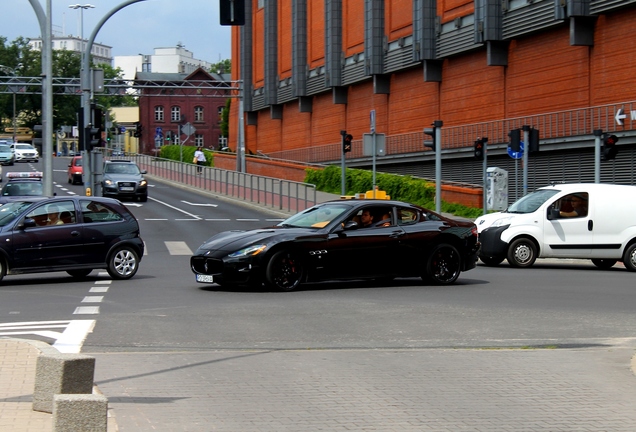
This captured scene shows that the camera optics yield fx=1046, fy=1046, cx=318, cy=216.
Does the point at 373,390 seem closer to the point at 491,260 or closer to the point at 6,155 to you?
the point at 491,260

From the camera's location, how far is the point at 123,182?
4822 cm

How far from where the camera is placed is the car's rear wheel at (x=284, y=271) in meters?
16.2

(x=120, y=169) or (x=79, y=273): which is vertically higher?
(x=120, y=169)

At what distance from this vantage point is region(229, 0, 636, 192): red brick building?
35.8 m

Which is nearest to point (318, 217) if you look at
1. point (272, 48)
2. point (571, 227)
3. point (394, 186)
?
point (571, 227)

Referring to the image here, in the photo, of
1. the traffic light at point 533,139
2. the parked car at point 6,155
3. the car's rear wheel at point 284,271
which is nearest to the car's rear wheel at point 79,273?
the car's rear wheel at point 284,271

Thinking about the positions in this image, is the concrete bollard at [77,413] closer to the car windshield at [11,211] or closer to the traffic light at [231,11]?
the car windshield at [11,211]

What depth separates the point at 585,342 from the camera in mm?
Result: 11414

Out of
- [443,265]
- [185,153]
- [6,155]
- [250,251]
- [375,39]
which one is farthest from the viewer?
[185,153]

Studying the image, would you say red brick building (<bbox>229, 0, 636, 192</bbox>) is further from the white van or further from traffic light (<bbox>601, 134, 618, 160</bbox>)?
the white van

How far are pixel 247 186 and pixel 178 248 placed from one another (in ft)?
80.6

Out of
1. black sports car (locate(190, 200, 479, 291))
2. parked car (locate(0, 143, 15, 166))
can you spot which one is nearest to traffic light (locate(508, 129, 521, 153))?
black sports car (locate(190, 200, 479, 291))

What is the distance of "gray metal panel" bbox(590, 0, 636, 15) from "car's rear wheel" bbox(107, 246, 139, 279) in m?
20.7

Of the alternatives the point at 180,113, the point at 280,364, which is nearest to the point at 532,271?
the point at 280,364
